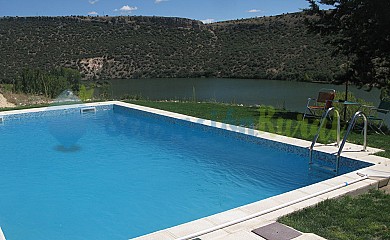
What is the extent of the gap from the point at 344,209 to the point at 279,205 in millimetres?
568

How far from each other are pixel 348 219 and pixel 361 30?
6.04 meters

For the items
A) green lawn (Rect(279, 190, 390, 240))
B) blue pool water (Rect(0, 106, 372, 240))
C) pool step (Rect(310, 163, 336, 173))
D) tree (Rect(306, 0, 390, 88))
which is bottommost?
blue pool water (Rect(0, 106, 372, 240))

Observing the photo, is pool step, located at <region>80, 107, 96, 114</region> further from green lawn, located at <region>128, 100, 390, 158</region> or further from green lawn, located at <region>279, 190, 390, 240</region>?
green lawn, located at <region>279, 190, 390, 240</region>

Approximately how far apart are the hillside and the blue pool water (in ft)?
64.6

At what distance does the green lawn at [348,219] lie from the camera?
298 centimetres

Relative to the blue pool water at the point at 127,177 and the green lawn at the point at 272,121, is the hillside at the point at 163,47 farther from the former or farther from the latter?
the blue pool water at the point at 127,177

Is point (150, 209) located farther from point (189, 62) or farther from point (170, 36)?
point (170, 36)

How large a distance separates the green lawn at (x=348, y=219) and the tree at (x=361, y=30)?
487 centimetres

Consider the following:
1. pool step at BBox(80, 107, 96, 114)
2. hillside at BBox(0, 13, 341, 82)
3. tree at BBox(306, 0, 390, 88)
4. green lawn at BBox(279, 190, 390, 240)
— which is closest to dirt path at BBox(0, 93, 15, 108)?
pool step at BBox(80, 107, 96, 114)

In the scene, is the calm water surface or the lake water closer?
the calm water surface

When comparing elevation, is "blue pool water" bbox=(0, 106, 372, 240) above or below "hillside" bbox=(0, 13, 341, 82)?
below

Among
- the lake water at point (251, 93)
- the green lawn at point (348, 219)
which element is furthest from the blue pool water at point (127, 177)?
the lake water at point (251, 93)

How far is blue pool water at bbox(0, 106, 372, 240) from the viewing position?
170 inches

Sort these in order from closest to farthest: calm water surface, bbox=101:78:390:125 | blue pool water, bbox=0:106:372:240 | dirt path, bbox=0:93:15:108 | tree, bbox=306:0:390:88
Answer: blue pool water, bbox=0:106:372:240 → tree, bbox=306:0:390:88 → dirt path, bbox=0:93:15:108 → calm water surface, bbox=101:78:390:125
